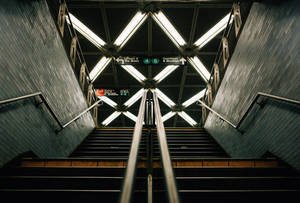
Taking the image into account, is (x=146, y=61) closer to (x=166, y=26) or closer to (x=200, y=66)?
(x=166, y=26)

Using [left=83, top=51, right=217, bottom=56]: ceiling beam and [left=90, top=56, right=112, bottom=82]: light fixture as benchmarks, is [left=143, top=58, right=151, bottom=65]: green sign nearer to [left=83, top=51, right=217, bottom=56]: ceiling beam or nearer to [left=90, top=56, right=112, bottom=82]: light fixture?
[left=83, top=51, right=217, bottom=56]: ceiling beam

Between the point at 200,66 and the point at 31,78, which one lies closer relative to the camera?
the point at 31,78

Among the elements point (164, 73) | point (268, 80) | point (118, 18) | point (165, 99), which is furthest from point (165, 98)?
point (268, 80)

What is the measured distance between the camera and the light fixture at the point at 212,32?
758 cm

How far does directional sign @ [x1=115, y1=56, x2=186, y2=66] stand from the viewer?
8.74m

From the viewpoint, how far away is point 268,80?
12.0 ft

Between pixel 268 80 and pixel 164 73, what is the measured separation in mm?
6766

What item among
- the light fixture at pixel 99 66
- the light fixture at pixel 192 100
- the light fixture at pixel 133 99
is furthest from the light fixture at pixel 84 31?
the light fixture at pixel 192 100

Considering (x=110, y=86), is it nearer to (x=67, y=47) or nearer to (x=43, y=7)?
(x=67, y=47)

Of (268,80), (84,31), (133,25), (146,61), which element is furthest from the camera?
(146,61)

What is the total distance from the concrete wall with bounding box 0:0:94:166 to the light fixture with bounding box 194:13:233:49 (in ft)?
16.9

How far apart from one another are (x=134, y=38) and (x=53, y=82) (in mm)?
4940

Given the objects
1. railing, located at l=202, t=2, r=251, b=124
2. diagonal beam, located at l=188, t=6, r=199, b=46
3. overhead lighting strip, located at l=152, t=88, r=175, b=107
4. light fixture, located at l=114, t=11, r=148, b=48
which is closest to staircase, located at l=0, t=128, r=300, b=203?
railing, located at l=202, t=2, r=251, b=124

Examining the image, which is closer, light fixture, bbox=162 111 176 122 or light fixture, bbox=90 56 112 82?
light fixture, bbox=90 56 112 82
